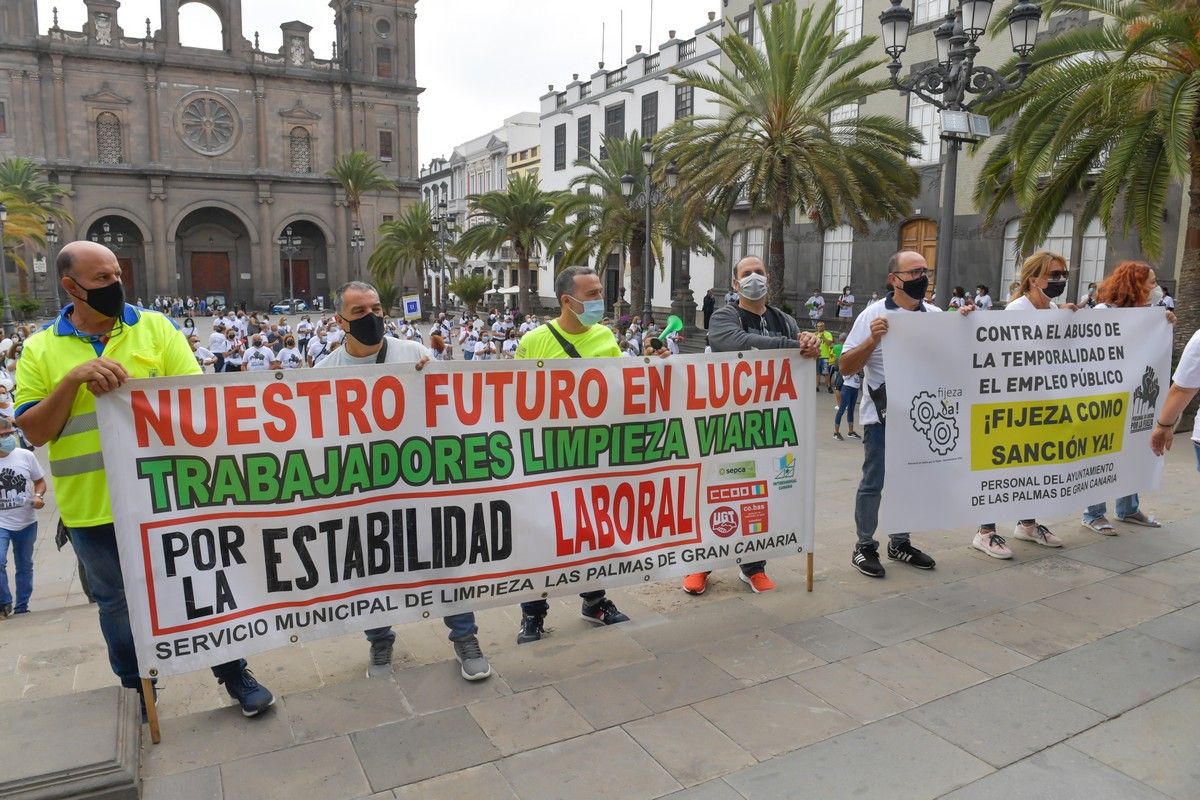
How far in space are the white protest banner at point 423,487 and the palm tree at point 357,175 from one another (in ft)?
188

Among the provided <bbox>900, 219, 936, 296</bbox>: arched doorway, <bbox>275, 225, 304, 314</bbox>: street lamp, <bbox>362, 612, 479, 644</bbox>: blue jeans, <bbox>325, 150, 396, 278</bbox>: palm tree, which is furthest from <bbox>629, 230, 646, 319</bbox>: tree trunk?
<bbox>275, 225, 304, 314</bbox>: street lamp

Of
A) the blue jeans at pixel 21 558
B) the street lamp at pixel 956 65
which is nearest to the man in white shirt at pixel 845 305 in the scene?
the street lamp at pixel 956 65

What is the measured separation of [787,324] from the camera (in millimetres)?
5164

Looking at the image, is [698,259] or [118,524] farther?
[698,259]

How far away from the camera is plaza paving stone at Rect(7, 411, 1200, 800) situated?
305 centimetres

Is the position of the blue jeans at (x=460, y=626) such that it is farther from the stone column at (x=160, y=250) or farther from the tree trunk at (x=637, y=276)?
the stone column at (x=160, y=250)

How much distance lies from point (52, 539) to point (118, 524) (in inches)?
351

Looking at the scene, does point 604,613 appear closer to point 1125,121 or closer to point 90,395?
point 90,395

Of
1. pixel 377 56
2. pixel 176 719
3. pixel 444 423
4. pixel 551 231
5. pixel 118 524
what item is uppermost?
pixel 377 56

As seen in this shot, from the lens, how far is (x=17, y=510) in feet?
22.8

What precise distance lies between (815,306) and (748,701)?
83.4 feet

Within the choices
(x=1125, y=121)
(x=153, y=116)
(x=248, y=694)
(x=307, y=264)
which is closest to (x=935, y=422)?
(x=248, y=694)

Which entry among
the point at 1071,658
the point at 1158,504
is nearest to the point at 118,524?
the point at 1071,658

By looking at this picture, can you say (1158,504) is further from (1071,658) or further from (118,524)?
(118,524)
